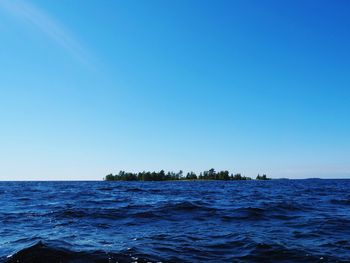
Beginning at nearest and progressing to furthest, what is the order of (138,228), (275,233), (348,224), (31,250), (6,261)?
(6,261)
(31,250)
(275,233)
(138,228)
(348,224)

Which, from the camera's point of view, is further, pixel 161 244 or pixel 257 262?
pixel 161 244

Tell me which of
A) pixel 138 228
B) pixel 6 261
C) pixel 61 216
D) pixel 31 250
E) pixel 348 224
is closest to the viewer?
pixel 6 261

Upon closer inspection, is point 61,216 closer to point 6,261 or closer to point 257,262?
point 6,261


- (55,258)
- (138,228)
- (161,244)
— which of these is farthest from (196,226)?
(55,258)

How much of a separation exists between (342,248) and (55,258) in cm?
957

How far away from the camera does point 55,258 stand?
936 centimetres

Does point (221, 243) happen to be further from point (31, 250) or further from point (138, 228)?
point (31, 250)

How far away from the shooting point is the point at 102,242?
11555mm

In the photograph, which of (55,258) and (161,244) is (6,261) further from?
(161,244)

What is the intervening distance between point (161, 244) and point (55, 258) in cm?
366

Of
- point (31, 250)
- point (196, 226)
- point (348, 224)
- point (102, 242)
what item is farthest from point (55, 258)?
point (348, 224)

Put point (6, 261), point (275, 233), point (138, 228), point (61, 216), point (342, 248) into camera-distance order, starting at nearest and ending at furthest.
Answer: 1. point (6, 261)
2. point (342, 248)
3. point (275, 233)
4. point (138, 228)
5. point (61, 216)

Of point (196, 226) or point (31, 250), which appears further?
point (196, 226)

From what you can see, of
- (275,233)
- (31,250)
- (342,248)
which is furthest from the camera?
(275,233)
